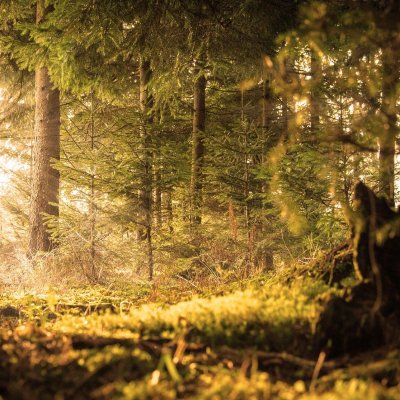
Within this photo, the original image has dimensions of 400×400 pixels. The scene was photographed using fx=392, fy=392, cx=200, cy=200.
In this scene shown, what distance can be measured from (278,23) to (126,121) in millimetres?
4730

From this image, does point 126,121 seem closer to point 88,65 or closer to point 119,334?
point 88,65

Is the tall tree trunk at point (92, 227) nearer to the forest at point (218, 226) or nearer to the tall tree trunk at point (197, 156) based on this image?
the forest at point (218, 226)

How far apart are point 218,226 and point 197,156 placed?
240 centimetres

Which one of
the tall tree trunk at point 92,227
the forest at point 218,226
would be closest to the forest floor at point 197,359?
the forest at point 218,226

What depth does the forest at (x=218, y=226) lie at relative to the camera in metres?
1.86

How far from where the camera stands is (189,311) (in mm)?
2568

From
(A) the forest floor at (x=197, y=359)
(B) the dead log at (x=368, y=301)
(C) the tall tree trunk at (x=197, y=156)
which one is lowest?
(A) the forest floor at (x=197, y=359)

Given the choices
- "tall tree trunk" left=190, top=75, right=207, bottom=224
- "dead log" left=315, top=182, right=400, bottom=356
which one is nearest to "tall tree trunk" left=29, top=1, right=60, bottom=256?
"tall tree trunk" left=190, top=75, right=207, bottom=224

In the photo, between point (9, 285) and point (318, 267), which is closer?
point (318, 267)

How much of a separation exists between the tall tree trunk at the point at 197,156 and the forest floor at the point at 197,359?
654 cm

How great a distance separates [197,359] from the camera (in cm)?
196

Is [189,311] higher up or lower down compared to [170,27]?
lower down

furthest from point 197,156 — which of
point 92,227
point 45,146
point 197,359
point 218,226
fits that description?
point 197,359

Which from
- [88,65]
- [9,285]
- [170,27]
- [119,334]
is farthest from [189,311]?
[88,65]
